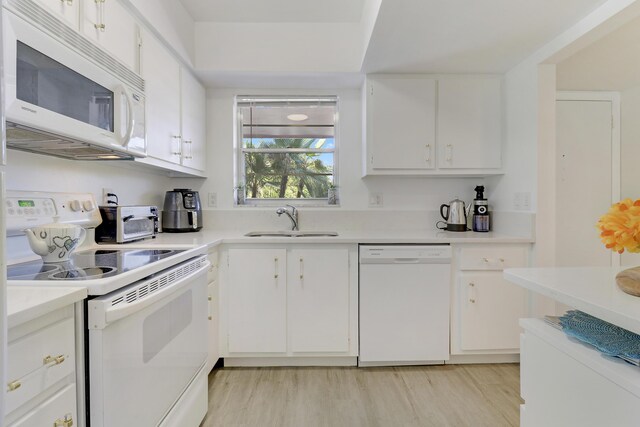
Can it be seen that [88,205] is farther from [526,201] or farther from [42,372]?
[526,201]

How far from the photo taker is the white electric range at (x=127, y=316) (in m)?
0.86

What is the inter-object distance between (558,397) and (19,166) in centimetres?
207

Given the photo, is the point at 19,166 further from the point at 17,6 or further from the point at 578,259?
the point at 578,259

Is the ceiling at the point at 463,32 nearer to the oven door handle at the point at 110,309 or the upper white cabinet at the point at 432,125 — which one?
the upper white cabinet at the point at 432,125

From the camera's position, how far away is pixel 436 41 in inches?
75.4

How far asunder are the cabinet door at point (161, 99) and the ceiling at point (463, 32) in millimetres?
1245

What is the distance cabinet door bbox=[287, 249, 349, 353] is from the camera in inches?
82.0

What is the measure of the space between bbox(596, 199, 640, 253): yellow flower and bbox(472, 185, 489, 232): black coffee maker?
1704mm

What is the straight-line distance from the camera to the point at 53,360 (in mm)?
754

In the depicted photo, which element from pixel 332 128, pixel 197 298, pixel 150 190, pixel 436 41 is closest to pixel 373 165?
pixel 332 128

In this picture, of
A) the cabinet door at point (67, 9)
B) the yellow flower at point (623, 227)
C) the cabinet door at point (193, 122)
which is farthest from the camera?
the cabinet door at point (193, 122)

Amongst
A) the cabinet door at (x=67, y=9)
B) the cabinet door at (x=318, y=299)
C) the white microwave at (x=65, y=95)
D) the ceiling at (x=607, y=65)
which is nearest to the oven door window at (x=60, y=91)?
the white microwave at (x=65, y=95)

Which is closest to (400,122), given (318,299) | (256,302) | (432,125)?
(432,125)

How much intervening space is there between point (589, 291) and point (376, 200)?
75.4 inches
